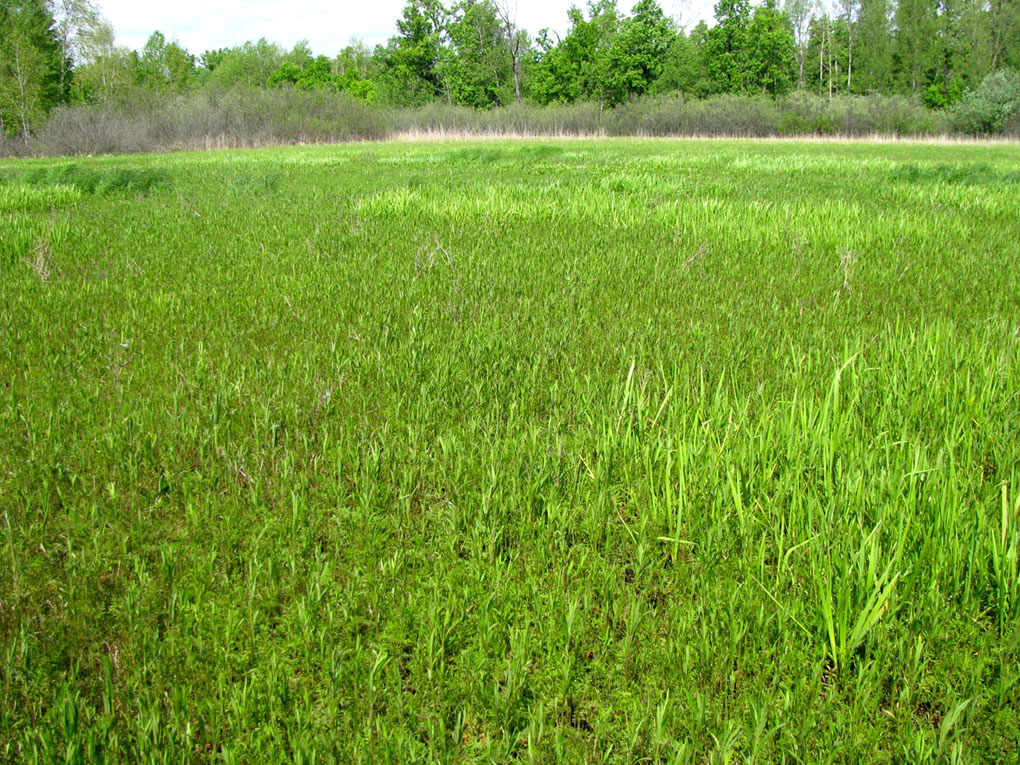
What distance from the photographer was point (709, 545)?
199 cm

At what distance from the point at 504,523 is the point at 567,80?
202 ft

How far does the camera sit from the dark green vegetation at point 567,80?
34719 millimetres

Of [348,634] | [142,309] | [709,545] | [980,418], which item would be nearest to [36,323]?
[142,309]

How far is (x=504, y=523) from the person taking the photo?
2.17m

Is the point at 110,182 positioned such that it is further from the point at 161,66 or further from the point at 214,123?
the point at 161,66

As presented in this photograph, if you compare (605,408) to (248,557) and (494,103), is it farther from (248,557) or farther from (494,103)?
(494,103)

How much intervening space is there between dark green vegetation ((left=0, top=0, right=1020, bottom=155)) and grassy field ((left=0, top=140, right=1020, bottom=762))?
31.6 metres

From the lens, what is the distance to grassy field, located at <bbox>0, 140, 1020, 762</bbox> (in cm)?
147

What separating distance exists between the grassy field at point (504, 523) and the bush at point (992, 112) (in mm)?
46360

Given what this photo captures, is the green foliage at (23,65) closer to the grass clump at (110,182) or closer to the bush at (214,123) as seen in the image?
the bush at (214,123)

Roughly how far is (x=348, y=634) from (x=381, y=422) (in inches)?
51.4

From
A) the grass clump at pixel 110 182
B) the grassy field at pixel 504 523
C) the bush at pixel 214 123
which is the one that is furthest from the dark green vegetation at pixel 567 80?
the grassy field at pixel 504 523

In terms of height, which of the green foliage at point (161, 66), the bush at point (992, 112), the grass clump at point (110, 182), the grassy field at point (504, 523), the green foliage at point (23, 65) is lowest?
the grassy field at point (504, 523)

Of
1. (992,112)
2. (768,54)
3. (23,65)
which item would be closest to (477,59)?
(768,54)
